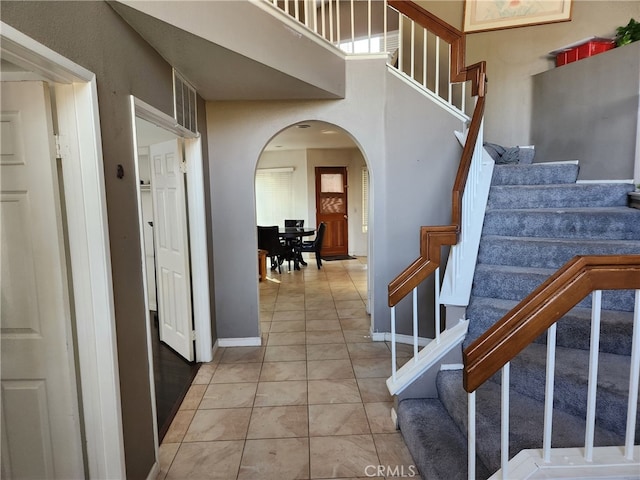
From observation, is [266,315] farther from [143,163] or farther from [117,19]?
[117,19]

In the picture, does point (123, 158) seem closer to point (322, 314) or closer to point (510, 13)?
point (322, 314)

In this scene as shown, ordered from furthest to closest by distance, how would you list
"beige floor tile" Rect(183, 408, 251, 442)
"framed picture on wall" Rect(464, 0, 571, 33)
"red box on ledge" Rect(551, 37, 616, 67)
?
"framed picture on wall" Rect(464, 0, 571, 33) < "red box on ledge" Rect(551, 37, 616, 67) < "beige floor tile" Rect(183, 408, 251, 442)

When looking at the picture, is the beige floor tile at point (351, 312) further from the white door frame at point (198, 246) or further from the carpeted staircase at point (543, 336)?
the carpeted staircase at point (543, 336)

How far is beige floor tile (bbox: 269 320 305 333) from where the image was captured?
163 inches

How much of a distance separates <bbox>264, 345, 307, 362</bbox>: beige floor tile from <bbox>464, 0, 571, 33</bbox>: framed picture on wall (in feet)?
13.4

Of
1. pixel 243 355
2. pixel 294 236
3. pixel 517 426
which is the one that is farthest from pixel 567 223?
pixel 294 236

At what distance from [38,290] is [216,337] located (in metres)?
2.35

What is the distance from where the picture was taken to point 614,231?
2.38 metres

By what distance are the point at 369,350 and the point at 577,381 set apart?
2048mm

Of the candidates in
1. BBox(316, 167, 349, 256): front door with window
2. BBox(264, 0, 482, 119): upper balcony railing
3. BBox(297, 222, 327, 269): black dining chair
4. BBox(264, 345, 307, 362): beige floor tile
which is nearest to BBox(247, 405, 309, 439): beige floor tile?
BBox(264, 345, 307, 362): beige floor tile

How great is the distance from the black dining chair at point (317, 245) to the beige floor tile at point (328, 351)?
379cm

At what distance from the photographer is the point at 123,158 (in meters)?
1.75

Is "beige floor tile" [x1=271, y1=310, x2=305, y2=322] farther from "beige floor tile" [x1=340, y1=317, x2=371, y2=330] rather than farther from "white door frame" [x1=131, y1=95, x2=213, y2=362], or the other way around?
"white door frame" [x1=131, y1=95, x2=213, y2=362]

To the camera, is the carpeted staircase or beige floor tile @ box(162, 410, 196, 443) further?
beige floor tile @ box(162, 410, 196, 443)
